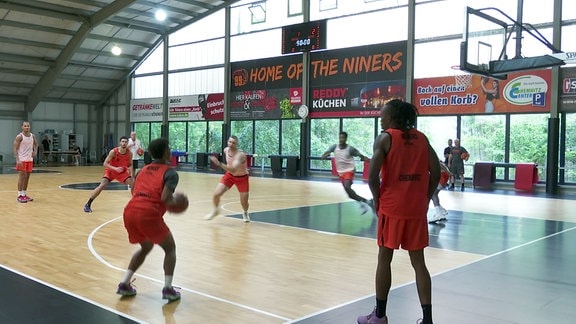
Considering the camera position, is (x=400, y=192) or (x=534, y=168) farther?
(x=534, y=168)

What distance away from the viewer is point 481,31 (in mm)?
12508

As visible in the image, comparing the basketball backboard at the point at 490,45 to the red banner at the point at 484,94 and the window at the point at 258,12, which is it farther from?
the window at the point at 258,12

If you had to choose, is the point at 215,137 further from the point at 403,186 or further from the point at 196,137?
the point at 403,186

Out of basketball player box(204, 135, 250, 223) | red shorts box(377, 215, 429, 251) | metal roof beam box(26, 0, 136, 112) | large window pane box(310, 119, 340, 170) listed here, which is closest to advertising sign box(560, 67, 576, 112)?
large window pane box(310, 119, 340, 170)

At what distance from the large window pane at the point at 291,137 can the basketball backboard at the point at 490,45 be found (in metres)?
10.9

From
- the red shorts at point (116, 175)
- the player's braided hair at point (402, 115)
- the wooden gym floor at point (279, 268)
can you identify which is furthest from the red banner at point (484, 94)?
the player's braided hair at point (402, 115)

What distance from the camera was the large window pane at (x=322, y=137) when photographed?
71.2 feet

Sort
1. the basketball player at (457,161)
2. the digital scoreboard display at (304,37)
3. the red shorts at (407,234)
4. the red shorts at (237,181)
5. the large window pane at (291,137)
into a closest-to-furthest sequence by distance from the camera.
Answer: the red shorts at (407,234) → the red shorts at (237,181) → the basketball player at (457,161) → the digital scoreboard display at (304,37) → the large window pane at (291,137)

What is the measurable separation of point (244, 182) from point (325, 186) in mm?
8331

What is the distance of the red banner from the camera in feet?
54.1

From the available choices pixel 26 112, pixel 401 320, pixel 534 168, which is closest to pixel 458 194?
pixel 534 168

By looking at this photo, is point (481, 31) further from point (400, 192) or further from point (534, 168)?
point (400, 192)

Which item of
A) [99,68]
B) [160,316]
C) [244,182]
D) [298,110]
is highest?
[99,68]

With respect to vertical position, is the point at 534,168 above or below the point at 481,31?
below
